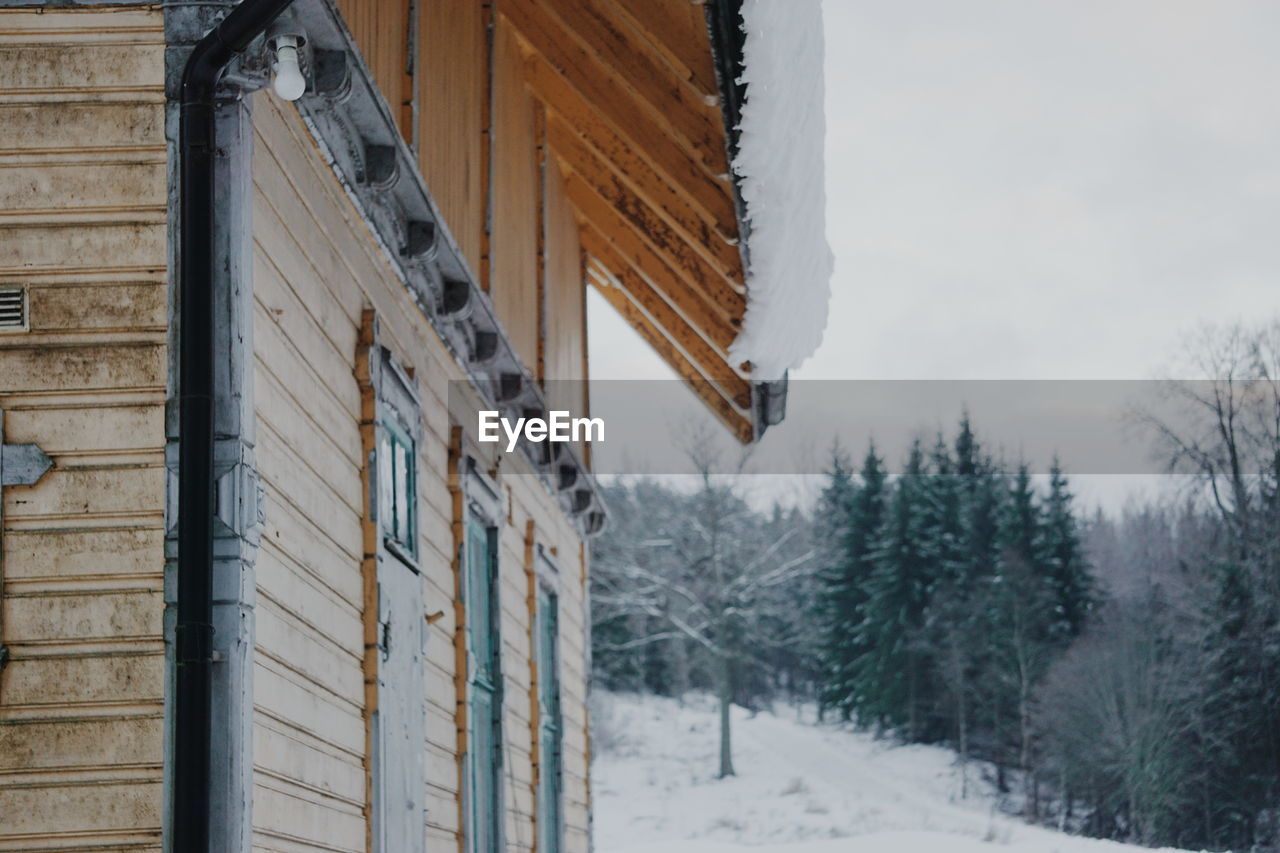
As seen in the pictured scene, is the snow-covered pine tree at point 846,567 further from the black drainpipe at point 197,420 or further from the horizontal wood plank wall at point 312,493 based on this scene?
the black drainpipe at point 197,420

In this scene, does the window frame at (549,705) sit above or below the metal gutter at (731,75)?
below

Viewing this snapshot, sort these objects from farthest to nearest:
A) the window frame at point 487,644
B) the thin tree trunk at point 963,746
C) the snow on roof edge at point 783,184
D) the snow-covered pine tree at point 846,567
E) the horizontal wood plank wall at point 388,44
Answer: the snow-covered pine tree at point 846,567, the thin tree trunk at point 963,746, the window frame at point 487,644, the snow on roof edge at point 783,184, the horizontal wood plank wall at point 388,44

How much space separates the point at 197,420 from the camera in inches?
208

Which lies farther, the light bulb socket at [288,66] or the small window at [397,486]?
the small window at [397,486]

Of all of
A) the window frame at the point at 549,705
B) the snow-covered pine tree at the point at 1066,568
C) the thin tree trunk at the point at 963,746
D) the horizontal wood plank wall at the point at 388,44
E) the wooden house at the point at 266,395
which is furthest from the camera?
the snow-covered pine tree at the point at 1066,568

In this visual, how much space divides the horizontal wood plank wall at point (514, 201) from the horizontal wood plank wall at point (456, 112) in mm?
359

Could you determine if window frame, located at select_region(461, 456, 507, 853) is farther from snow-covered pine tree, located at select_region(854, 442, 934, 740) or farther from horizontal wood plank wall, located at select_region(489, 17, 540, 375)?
snow-covered pine tree, located at select_region(854, 442, 934, 740)

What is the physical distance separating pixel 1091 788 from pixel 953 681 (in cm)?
1170

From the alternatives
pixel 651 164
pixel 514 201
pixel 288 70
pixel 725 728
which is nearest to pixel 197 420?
pixel 288 70

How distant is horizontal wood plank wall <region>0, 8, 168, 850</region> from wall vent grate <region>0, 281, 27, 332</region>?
0.03 meters

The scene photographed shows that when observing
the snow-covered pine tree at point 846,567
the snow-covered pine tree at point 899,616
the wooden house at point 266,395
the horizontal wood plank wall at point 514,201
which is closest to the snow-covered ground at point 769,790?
the snow-covered pine tree at point 899,616

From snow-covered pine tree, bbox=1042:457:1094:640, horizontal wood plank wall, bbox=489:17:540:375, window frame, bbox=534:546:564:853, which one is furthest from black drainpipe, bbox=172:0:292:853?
snow-covered pine tree, bbox=1042:457:1094:640

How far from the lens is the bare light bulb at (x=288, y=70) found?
540 cm

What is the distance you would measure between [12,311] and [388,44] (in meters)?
2.85
